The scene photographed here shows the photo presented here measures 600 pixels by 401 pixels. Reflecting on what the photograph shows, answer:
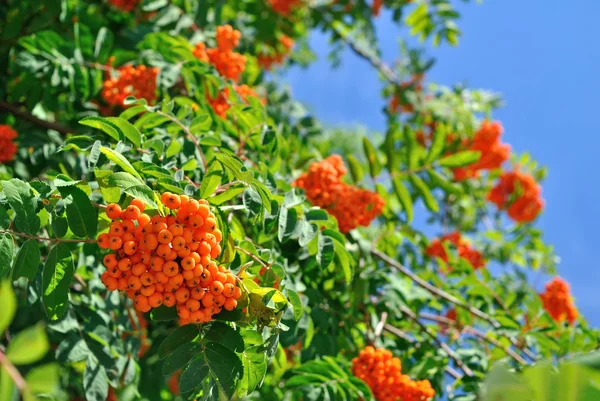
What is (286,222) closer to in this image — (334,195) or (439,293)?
(334,195)

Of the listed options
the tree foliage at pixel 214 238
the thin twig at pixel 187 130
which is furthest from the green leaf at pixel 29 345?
the thin twig at pixel 187 130

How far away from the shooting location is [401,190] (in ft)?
11.3

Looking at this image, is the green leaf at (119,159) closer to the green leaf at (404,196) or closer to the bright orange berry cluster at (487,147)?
the green leaf at (404,196)

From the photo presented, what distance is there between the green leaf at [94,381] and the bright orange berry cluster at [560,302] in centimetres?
334

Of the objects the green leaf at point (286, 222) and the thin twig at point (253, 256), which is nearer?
the thin twig at point (253, 256)

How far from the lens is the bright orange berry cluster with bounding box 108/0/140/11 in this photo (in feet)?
13.1

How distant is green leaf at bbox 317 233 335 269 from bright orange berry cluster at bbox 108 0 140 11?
2378 mm

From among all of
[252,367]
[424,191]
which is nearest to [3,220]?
[252,367]

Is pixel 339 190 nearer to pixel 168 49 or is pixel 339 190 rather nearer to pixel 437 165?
pixel 437 165

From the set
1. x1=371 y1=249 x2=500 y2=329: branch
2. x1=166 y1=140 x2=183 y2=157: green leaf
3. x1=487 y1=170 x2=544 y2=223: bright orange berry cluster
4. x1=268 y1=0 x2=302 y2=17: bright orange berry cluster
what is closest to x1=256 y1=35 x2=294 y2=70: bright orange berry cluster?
x1=268 y1=0 x2=302 y2=17: bright orange berry cluster

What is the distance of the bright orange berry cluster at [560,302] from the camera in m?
4.71

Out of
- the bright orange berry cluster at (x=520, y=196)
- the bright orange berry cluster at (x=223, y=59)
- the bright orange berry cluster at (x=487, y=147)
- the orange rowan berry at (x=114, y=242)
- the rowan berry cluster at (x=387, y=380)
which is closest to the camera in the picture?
the orange rowan berry at (x=114, y=242)

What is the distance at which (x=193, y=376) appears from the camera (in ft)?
6.22

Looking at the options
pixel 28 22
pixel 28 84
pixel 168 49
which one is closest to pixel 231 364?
pixel 168 49
